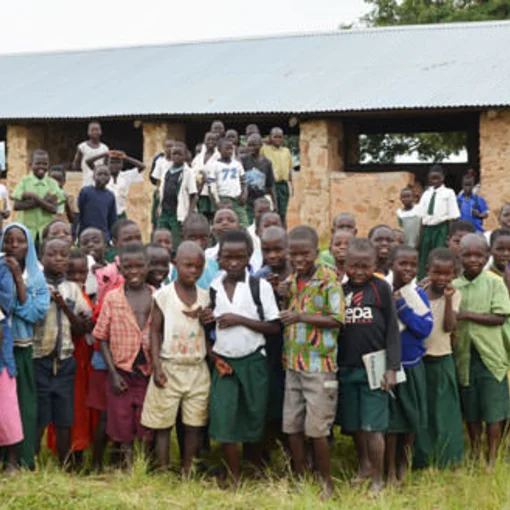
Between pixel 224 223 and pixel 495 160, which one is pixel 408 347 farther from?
pixel 495 160

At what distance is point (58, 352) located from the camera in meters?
4.93

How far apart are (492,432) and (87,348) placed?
206cm

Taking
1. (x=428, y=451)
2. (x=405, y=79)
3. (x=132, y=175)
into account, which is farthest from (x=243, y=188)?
(x=428, y=451)

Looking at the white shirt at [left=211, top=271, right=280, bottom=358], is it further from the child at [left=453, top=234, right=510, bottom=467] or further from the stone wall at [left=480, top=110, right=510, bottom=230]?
the stone wall at [left=480, top=110, right=510, bottom=230]

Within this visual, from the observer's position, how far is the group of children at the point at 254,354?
467cm

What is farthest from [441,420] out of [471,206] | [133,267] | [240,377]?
[471,206]

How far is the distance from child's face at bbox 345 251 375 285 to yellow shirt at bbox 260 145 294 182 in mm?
6879

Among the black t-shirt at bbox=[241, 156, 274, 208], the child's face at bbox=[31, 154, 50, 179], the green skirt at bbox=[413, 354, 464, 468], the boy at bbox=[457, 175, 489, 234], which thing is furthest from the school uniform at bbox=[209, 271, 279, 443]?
the boy at bbox=[457, 175, 489, 234]

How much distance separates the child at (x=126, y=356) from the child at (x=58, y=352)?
0.17 m

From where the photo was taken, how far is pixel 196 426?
4.80 m

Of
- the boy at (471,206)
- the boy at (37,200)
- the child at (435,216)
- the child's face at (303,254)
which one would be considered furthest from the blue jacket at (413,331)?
the boy at (471,206)

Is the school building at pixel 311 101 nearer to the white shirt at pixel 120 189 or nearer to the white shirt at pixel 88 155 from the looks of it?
the white shirt at pixel 88 155

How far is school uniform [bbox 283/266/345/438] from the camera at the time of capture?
15.1 ft

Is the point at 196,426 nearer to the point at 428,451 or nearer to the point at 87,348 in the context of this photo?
the point at 87,348
